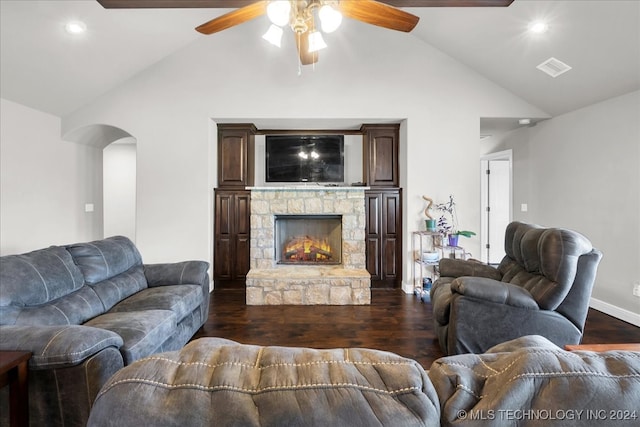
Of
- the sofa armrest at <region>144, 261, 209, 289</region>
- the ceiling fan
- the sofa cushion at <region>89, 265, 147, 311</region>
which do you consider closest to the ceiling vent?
the ceiling fan

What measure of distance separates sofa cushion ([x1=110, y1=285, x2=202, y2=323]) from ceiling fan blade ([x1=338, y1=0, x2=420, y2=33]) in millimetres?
2529

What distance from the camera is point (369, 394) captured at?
21.3 inches

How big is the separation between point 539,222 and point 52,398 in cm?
551

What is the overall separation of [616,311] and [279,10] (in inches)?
178

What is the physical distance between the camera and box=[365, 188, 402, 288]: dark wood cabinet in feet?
14.3

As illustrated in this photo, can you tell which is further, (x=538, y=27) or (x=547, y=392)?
(x=538, y=27)

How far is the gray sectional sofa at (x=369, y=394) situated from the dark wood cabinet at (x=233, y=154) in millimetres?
3968

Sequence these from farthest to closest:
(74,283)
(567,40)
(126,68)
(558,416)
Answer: (126,68), (567,40), (74,283), (558,416)

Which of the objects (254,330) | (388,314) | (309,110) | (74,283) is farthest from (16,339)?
(309,110)

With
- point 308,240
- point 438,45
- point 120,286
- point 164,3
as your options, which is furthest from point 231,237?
point 438,45

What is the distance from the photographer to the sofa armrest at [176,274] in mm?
2873

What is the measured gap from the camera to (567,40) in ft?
9.64

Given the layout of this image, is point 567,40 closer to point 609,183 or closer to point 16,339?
point 609,183

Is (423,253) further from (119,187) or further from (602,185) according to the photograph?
(119,187)
